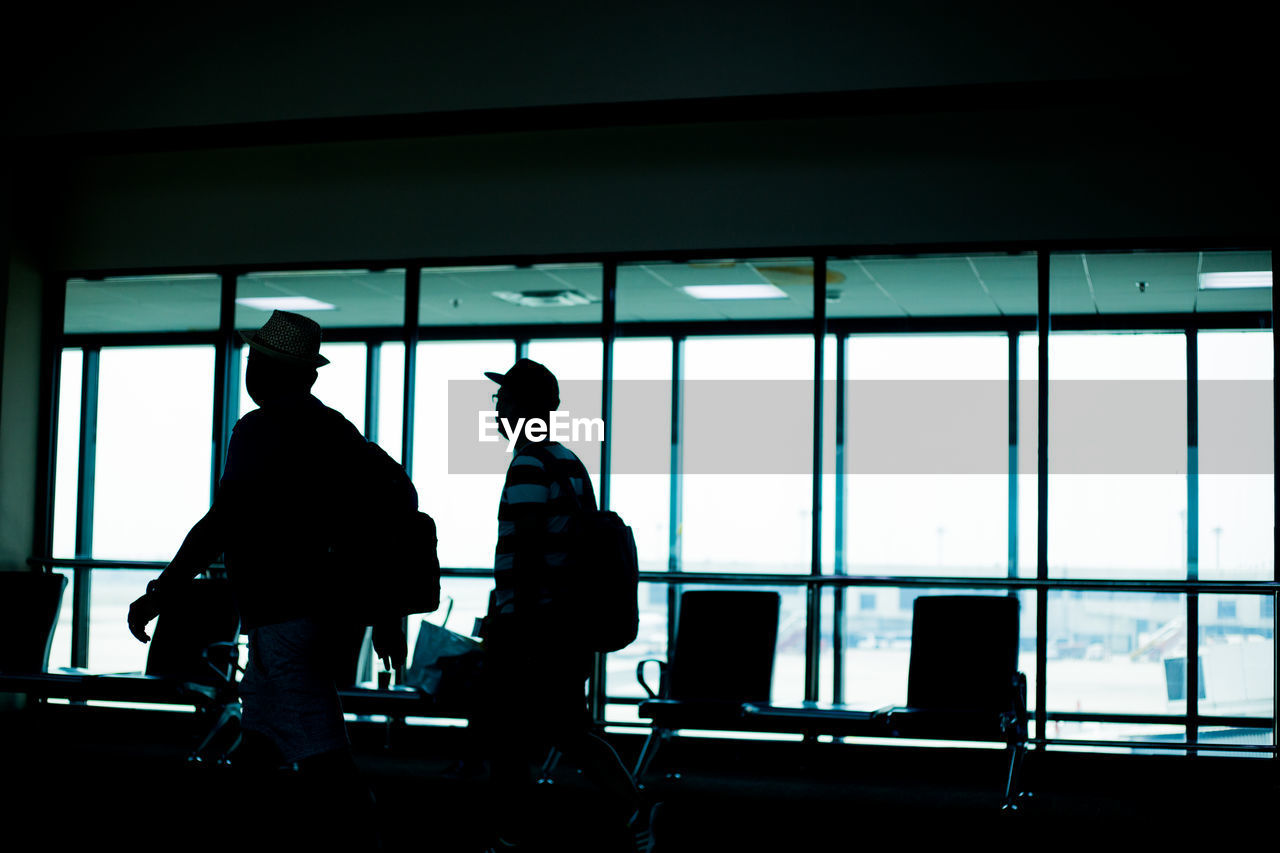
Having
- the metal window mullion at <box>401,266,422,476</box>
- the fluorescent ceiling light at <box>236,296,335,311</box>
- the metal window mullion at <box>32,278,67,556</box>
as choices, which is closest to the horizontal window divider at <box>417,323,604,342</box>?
the metal window mullion at <box>401,266,422,476</box>

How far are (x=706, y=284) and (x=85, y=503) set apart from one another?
3957 mm

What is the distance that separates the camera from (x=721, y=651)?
641 centimetres

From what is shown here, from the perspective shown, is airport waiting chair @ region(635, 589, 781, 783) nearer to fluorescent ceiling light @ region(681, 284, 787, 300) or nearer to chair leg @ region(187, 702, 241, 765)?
fluorescent ceiling light @ region(681, 284, 787, 300)

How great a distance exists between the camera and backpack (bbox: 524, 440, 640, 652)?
395cm

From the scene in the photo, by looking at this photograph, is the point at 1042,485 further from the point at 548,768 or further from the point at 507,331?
the point at 507,331

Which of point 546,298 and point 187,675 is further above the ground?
point 546,298

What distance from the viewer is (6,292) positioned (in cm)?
750

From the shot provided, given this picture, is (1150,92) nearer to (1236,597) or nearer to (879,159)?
(879,159)

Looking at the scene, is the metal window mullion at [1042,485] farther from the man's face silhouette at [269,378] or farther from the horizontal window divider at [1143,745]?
the man's face silhouette at [269,378]

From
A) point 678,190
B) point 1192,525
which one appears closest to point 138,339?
point 678,190

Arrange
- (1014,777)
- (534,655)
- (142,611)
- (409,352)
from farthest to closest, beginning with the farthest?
(409,352) < (1014,777) < (534,655) < (142,611)

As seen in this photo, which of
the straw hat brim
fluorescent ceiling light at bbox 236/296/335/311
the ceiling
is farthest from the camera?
fluorescent ceiling light at bbox 236/296/335/311

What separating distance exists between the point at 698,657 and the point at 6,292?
4486 millimetres

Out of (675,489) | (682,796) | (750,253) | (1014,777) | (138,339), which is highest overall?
(750,253)
